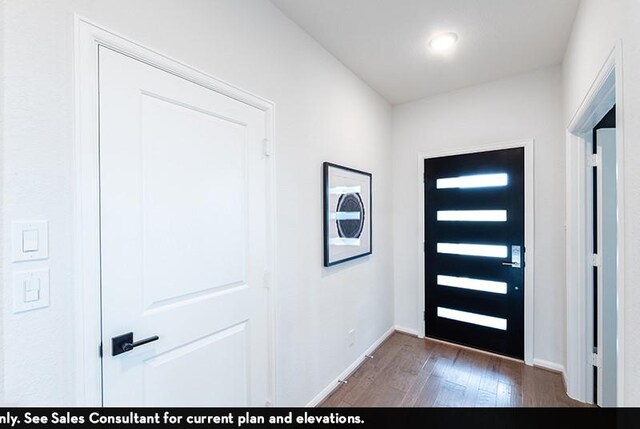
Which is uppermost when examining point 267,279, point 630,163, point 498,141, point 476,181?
point 498,141

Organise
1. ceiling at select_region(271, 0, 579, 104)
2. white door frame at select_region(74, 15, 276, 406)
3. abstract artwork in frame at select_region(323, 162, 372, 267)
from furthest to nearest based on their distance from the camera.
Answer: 1. abstract artwork in frame at select_region(323, 162, 372, 267)
2. ceiling at select_region(271, 0, 579, 104)
3. white door frame at select_region(74, 15, 276, 406)

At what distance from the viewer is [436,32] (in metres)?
2.06

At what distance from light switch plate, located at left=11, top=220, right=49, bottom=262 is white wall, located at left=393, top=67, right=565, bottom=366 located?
3.10 metres

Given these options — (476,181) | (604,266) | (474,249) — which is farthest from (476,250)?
(604,266)

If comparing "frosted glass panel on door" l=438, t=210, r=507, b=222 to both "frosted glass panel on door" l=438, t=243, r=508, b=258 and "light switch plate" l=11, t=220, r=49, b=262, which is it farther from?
"light switch plate" l=11, t=220, r=49, b=262

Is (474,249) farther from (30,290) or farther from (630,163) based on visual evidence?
(30,290)

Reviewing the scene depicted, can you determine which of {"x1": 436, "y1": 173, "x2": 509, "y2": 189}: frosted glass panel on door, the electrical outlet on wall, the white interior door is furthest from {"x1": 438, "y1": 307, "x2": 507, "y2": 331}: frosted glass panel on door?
the white interior door

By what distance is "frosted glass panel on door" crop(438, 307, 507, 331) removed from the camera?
2.78 meters

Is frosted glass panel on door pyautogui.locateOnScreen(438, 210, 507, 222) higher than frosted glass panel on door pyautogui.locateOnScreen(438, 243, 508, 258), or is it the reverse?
frosted glass panel on door pyautogui.locateOnScreen(438, 210, 507, 222)

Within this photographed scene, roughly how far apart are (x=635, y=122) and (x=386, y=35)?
1667mm

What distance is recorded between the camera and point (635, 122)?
92 centimetres

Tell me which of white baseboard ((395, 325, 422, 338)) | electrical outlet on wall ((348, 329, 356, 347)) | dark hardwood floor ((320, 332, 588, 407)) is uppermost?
electrical outlet on wall ((348, 329, 356, 347))

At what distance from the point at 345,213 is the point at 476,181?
1.47 m
